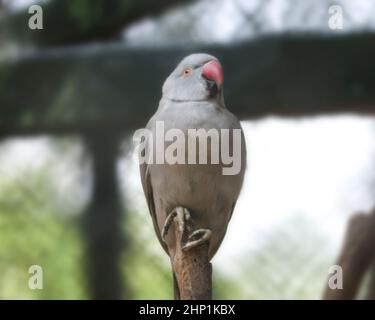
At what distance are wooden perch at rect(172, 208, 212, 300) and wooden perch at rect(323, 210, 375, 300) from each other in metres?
0.47

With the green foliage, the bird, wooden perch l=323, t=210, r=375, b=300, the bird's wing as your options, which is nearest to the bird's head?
the bird

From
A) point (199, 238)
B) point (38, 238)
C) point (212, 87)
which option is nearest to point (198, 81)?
point (212, 87)

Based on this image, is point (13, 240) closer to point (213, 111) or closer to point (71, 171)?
point (71, 171)

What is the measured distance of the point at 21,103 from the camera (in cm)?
187

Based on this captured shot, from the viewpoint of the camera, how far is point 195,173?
3.78 feet

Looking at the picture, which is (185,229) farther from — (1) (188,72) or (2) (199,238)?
(1) (188,72)

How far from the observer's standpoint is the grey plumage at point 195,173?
115 centimetres

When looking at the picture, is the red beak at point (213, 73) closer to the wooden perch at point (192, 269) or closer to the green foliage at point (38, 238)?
the wooden perch at point (192, 269)

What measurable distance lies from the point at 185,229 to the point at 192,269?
0.22 ft

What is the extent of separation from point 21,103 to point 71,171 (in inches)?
8.6

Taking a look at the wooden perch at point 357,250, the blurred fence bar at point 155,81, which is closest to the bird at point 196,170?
the wooden perch at point 357,250

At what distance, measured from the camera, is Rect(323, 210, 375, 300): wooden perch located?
1506 millimetres

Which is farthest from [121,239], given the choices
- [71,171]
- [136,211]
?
[71,171]

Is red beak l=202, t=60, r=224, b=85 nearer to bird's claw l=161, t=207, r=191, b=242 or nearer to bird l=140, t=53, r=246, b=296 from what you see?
bird l=140, t=53, r=246, b=296
